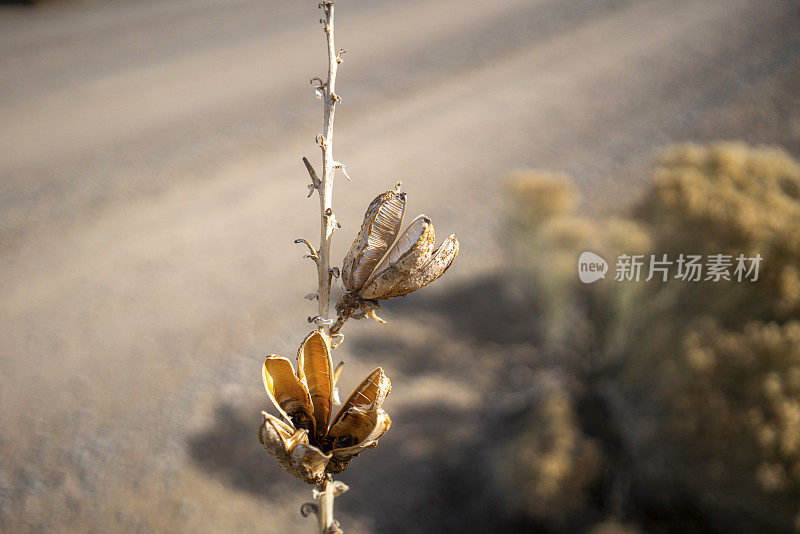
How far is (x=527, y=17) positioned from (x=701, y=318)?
32.9ft

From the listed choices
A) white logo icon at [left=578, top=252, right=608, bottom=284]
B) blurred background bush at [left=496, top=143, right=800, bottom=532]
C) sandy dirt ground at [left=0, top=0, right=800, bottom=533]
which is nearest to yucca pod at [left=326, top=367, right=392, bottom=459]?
blurred background bush at [left=496, top=143, right=800, bottom=532]

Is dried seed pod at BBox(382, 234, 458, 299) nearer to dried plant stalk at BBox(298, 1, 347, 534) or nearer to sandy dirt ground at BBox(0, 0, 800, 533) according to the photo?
dried plant stalk at BBox(298, 1, 347, 534)

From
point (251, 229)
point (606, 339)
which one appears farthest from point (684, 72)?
point (251, 229)

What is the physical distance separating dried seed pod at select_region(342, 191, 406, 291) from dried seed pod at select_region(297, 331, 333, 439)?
5.3 inches

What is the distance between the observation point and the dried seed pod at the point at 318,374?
106 centimetres

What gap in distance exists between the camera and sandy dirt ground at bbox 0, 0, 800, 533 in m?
5.30

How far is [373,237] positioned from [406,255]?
80mm

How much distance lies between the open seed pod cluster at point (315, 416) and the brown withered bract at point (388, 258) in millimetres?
91

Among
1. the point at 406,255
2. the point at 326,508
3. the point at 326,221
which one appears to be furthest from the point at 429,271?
the point at 326,508

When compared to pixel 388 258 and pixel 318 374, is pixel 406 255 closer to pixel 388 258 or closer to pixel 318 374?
pixel 388 258

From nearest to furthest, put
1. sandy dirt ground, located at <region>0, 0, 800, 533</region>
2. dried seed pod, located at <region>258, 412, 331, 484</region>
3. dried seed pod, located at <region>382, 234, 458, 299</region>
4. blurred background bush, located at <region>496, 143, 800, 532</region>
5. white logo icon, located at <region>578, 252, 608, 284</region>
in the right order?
dried seed pod, located at <region>258, 412, 331, 484</region> → dried seed pod, located at <region>382, 234, 458, 299</region> → blurred background bush, located at <region>496, 143, 800, 532</region> → sandy dirt ground, located at <region>0, 0, 800, 533</region> → white logo icon, located at <region>578, 252, 608, 284</region>

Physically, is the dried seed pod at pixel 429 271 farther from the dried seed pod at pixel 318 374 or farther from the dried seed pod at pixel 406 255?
the dried seed pod at pixel 318 374

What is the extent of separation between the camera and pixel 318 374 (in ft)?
3.59

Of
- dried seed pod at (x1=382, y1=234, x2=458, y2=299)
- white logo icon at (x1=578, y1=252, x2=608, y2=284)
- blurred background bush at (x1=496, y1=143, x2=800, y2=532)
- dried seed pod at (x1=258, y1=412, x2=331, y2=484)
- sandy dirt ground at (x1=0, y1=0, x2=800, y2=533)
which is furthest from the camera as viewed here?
white logo icon at (x1=578, y1=252, x2=608, y2=284)
